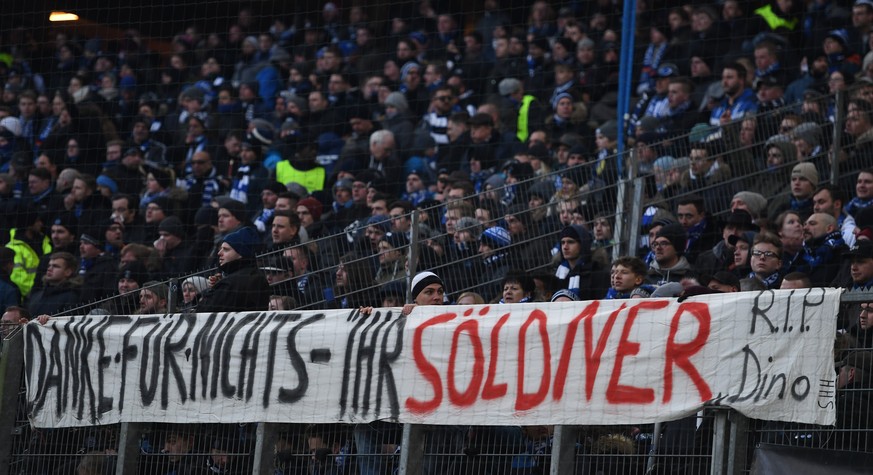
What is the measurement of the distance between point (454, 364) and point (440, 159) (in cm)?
586

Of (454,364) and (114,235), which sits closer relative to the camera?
(454,364)

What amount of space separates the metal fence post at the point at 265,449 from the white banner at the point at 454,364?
6 cm

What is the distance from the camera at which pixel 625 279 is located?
7.63 metres

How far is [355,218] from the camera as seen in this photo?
11094mm

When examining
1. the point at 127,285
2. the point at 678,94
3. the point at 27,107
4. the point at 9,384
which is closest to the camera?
the point at 9,384

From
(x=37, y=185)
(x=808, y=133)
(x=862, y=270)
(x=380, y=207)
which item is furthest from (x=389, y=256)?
(x=37, y=185)

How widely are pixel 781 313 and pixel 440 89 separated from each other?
8042mm

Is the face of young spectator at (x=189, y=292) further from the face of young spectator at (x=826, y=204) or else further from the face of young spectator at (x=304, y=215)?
the face of young spectator at (x=826, y=204)

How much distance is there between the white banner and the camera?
19.5 ft

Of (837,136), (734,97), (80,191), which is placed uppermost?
(734,97)

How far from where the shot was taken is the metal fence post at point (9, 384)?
802 cm

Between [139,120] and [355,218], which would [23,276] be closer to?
[355,218]

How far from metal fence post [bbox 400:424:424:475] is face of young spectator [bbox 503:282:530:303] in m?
1.71

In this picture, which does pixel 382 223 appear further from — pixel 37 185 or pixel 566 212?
pixel 37 185
